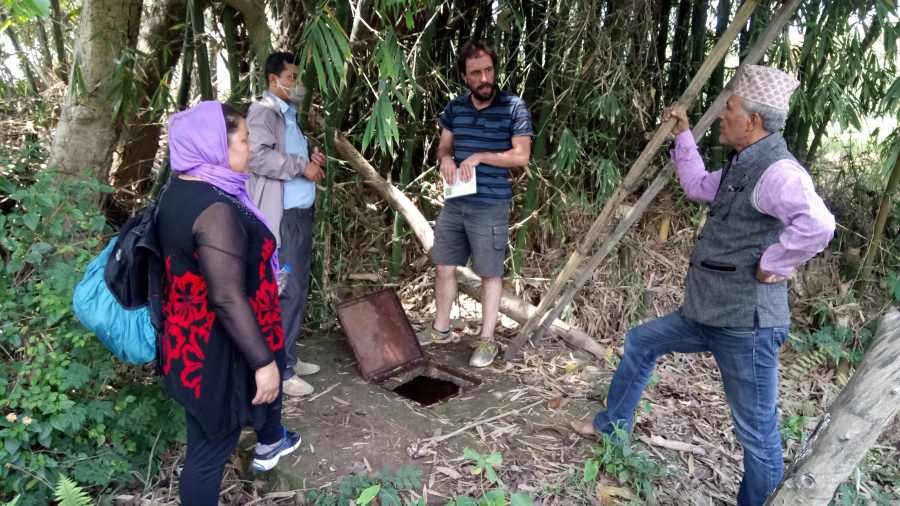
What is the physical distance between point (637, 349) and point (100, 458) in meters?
2.17

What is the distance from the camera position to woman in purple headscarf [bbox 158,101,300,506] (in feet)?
5.45

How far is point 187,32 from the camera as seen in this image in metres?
3.03

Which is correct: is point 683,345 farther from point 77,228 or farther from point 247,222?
point 77,228


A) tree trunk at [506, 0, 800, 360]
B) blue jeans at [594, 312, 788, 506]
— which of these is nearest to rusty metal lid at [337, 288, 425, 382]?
tree trunk at [506, 0, 800, 360]

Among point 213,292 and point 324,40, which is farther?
point 324,40

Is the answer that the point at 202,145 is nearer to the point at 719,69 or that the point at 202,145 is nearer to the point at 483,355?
the point at 483,355

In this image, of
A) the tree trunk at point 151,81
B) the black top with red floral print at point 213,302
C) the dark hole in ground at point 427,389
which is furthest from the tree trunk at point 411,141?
the black top with red floral print at point 213,302

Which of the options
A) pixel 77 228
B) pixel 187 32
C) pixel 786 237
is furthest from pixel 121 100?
pixel 786 237

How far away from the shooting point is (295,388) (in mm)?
3021

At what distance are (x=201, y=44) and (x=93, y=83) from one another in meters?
0.53

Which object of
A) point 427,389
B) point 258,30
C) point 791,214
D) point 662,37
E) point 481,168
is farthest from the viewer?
point 662,37

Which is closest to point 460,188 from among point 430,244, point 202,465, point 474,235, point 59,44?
point 474,235

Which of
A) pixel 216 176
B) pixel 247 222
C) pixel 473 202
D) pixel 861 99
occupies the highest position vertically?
pixel 861 99

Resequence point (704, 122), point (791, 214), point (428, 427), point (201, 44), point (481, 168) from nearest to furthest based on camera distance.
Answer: point (791, 214) → point (704, 122) → point (428, 427) → point (201, 44) → point (481, 168)
